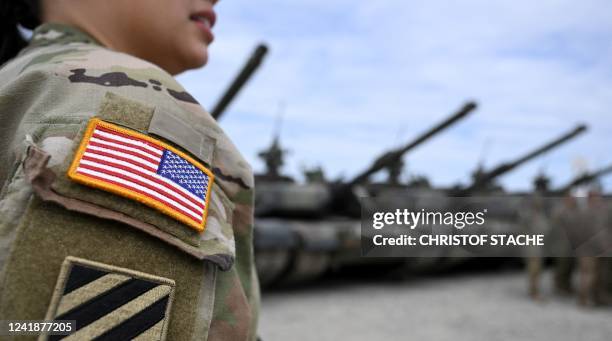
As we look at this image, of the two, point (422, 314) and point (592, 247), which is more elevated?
point (592, 247)

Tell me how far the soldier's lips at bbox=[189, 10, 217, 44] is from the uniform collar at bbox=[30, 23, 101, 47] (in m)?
0.24

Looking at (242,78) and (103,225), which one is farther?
(242,78)

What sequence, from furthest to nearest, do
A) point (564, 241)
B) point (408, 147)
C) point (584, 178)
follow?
1. point (584, 178)
2. point (408, 147)
3. point (564, 241)

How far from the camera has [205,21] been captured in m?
1.25

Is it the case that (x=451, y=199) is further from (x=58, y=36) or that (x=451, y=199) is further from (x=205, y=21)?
(x=58, y=36)

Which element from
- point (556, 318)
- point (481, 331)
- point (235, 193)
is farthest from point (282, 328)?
point (235, 193)

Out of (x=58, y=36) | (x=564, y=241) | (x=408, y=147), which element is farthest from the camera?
(x=408, y=147)

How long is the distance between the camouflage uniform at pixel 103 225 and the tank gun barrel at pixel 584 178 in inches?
515

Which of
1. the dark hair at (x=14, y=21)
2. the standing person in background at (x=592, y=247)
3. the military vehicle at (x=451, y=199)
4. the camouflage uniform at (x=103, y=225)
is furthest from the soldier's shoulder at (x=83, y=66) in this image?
the standing person in background at (x=592, y=247)

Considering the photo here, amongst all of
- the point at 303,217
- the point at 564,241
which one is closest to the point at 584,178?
the point at 564,241

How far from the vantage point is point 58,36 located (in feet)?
3.52

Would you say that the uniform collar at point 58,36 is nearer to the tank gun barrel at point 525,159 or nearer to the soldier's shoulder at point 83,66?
the soldier's shoulder at point 83,66

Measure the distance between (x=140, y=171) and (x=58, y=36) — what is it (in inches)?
23.6

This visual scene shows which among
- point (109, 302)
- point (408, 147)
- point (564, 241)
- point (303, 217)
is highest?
point (408, 147)
